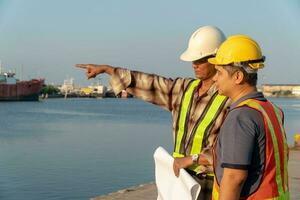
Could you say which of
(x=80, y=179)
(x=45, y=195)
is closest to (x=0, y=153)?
(x=80, y=179)

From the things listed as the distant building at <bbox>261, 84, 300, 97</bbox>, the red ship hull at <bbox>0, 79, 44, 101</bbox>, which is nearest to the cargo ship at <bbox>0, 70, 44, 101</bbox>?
the red ship hull at <bbox>0, 79, 44, 101</bbox>

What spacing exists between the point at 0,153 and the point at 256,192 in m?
17.9

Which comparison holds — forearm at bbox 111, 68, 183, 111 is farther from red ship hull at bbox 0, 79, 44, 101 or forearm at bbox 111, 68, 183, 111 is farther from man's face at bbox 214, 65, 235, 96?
red ship hull at bbox 0, 79, 44, 101

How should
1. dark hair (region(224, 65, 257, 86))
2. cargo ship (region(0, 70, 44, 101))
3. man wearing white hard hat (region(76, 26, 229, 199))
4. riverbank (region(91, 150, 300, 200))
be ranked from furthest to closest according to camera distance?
cargo ship (region(0, 70, 44, 101))
riverbank (region(91, 150, 300, 200))
man wearing white hard hat (region(76, 26, 229, 199))
dark hair (region(224, 65, 257, 86))

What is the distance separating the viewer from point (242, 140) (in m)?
2.39

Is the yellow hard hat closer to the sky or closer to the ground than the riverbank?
closer to the sky

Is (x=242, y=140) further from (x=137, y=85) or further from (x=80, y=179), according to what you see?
(x=80, y=179)

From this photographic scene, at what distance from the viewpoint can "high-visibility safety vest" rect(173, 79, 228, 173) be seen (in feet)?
10.8

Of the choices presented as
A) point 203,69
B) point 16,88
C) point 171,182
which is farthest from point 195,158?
point 16,88

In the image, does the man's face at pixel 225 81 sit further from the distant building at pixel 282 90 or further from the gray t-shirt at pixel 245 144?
the distant building at pixel 282 90

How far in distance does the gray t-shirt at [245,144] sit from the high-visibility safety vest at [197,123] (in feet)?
2.62

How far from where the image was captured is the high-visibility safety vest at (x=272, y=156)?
2.45 metres

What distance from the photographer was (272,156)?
2457mm

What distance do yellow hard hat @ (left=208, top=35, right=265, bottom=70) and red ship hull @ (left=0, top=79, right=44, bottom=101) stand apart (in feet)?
312
